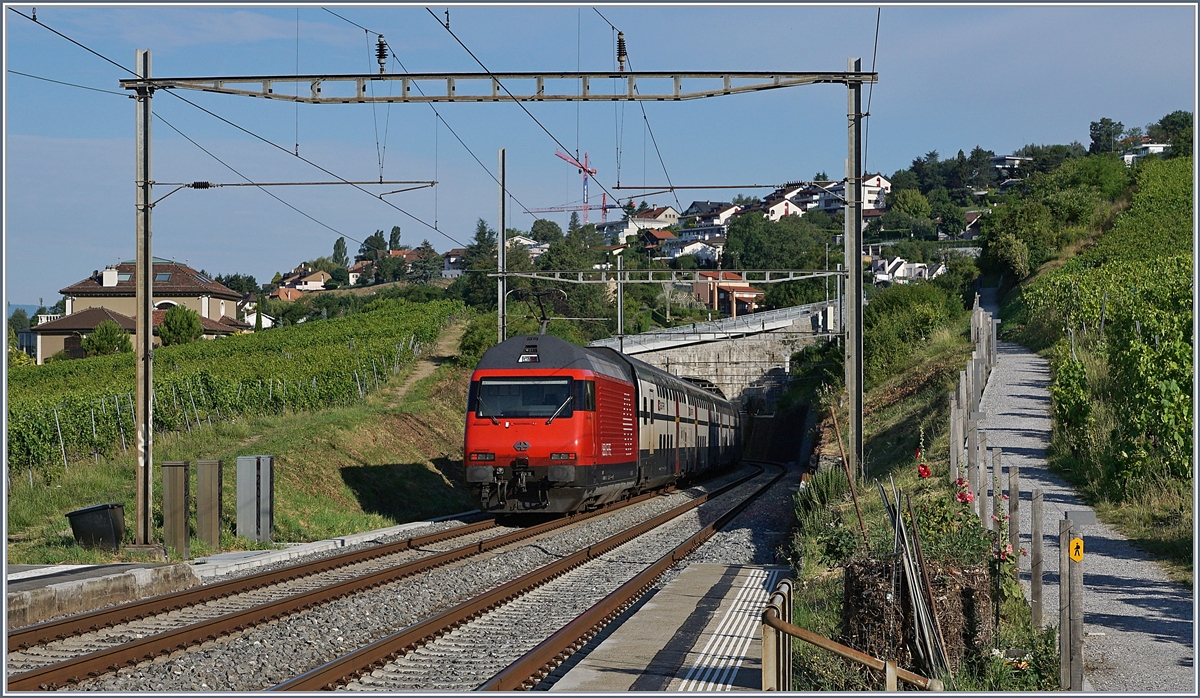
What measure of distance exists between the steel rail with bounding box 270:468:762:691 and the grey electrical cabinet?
540cm

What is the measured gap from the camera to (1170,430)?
46.8ft

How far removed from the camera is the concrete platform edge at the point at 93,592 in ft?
34.8

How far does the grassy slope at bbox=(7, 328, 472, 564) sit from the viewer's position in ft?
63.2

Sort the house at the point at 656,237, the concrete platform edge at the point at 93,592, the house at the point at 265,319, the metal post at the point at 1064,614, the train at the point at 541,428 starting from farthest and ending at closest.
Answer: the house at the point at 656,237
the house at the point at 265,319
the train at the point at 541,428
the concrete platform edge at the point at 93,592
the metal post at the point at 1064,614

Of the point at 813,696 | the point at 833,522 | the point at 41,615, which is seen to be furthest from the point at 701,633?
the point at 41,615

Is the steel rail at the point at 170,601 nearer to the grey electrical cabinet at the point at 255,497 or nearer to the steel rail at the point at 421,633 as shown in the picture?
the grey electrical cabinet at the point at 255,497

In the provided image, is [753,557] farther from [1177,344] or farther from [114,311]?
[114,311]

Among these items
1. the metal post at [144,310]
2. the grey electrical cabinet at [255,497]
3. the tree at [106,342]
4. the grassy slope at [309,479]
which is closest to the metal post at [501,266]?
the grassy slope at [309,479]

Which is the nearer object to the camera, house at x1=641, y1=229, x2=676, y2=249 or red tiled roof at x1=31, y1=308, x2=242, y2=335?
red tiled roof at x1=31, y1=308, x2=242, y2=335

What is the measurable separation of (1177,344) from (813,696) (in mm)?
11180

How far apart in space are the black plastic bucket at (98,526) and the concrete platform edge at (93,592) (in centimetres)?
300

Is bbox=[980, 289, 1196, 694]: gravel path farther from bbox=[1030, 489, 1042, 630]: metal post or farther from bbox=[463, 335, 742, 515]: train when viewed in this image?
bbox=[463, 335, 742, 515]: train

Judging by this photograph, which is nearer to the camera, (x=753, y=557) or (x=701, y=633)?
(x=701, y=633)

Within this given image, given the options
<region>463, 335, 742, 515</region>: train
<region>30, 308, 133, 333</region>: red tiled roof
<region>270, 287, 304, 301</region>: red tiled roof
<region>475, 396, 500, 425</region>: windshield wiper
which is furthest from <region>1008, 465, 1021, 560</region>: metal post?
<region>270, 287, 304, 301</region>: red tiled roof
